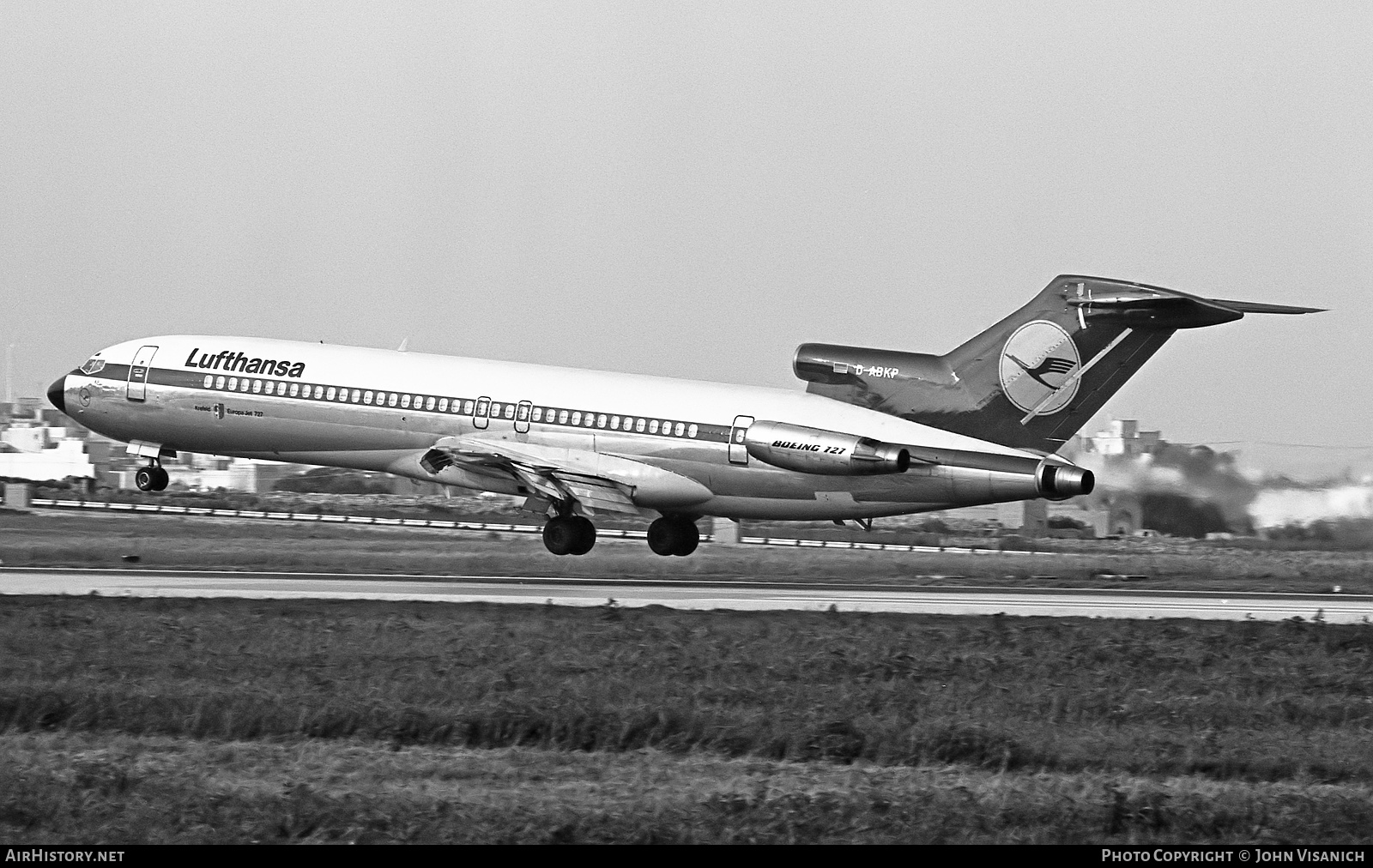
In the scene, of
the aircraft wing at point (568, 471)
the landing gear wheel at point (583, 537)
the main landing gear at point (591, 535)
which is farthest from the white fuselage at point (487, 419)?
the landing gear wheel at point (583, 537)

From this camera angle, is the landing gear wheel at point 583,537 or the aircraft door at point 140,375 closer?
the landing gear wheel at point 583,537

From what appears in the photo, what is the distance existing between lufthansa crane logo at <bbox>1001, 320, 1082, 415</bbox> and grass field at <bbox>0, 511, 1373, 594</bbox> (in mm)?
4591

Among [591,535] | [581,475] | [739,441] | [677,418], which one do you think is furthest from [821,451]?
[591,535]

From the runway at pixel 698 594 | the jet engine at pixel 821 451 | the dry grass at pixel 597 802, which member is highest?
the jet engine at pixel 821 451

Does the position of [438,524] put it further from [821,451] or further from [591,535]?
[821,451]

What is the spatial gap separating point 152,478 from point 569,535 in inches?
476

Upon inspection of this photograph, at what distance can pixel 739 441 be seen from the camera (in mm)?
38594

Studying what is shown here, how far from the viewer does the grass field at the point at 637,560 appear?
Result: 39750 mm

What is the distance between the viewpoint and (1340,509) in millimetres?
45031

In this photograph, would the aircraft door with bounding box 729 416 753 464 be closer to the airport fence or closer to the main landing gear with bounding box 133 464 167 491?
the airport fence

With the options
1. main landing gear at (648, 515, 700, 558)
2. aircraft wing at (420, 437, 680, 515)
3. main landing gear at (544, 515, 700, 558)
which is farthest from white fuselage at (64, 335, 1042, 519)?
main landing gear at (648, 515, 700, 558)

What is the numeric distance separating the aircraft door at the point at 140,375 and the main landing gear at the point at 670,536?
1378 cm

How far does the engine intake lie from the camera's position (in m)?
35.3

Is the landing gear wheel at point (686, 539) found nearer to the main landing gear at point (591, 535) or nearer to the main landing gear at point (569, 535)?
the main landing gear at point (591, 535)
